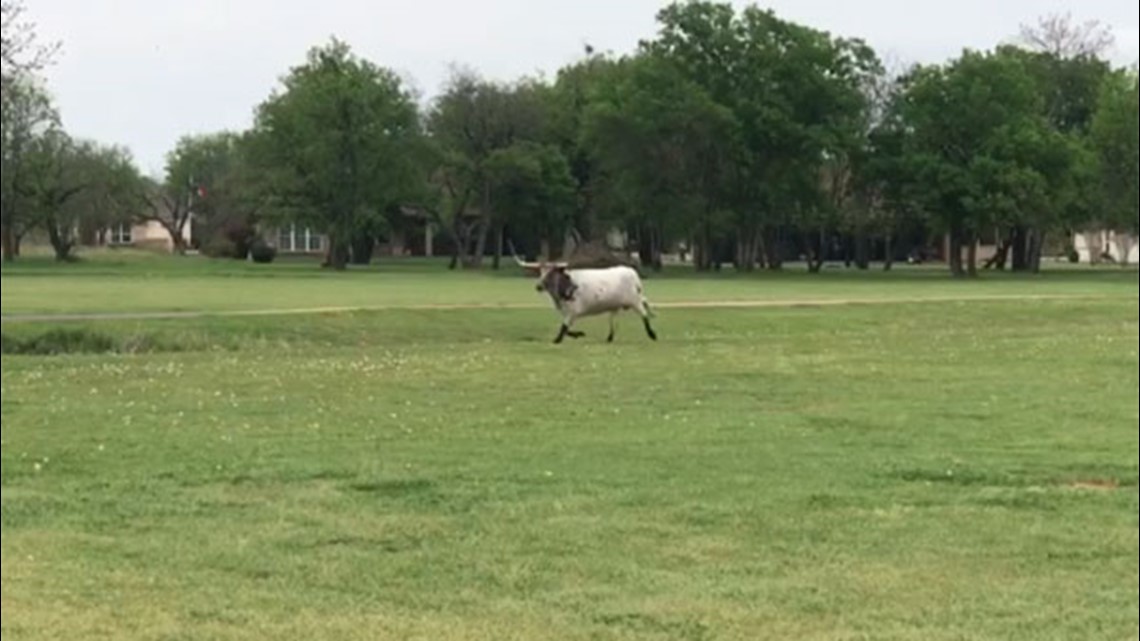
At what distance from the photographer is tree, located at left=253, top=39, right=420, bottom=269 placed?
5434 millimetres

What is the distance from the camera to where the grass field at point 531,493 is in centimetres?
577

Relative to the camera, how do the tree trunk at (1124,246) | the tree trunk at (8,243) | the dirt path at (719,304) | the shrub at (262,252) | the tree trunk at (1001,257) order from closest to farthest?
the tree trunk at (8,243) → the shrub at (262,252) → the tree trunk at (1124,246) → the dirt path at (719,304) → the tree trunk at (1001,257)

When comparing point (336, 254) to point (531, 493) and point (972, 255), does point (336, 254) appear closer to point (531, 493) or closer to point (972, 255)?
point (531, 493)

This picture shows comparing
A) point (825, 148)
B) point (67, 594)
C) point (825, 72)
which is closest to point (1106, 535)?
point (67, 594)

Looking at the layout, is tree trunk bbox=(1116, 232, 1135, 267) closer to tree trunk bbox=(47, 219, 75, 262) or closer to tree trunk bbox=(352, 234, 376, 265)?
tree trunk bbox=(352, 234, 376, 265)

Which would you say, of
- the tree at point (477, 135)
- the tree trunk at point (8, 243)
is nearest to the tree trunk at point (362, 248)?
the tree at point (477, 135)

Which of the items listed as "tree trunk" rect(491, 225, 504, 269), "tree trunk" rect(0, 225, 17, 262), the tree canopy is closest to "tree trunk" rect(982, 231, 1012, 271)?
the tree canopy

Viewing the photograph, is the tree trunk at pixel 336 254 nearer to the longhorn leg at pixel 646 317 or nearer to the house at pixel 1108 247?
the house at pixel 1108 247

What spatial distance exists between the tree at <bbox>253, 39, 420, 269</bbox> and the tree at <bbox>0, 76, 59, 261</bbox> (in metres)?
0.80

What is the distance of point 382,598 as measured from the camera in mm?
6031

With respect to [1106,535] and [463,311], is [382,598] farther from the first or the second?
[463,311]

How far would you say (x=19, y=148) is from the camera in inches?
163

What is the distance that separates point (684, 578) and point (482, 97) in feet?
18.4

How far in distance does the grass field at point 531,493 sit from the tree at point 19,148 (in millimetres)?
179
